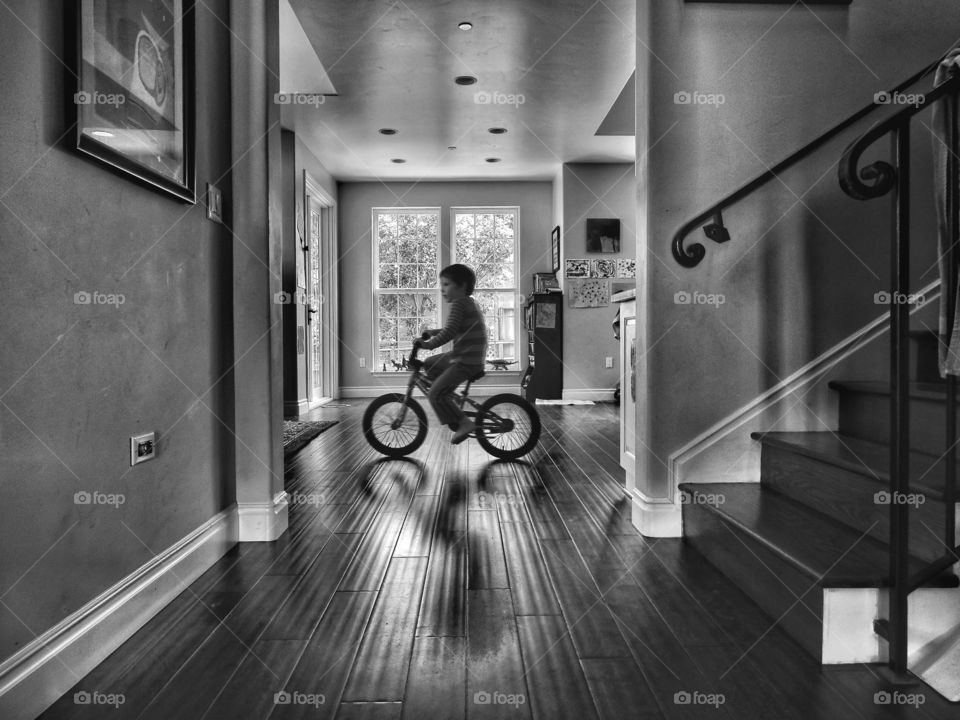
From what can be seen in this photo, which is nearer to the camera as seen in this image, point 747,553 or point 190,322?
point 747,553

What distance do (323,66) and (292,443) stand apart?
281 cm

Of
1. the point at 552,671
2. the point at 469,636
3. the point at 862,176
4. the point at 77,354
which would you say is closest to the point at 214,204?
the point at 77,354

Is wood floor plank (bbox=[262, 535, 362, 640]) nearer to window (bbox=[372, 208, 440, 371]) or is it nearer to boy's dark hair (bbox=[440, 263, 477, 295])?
boy's dark hair (bbox=[440, 263, 477, 295])

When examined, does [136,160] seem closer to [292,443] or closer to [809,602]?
[809,602]

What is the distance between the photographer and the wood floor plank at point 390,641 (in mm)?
1247

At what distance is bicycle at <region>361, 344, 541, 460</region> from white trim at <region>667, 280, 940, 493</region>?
1444mm

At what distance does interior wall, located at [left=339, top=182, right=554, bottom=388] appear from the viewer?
7.79 m

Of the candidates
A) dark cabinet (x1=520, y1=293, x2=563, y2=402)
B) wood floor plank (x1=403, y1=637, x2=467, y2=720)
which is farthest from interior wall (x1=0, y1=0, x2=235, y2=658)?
dark cabinet (x1=520, y1=293, x2=563, y2=402)

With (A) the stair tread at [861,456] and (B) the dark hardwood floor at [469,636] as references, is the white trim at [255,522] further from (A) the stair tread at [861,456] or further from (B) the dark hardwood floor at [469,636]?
(A) the stair tread at [861,456]

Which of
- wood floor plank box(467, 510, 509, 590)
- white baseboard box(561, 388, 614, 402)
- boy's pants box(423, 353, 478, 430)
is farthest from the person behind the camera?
white baseboard box(561, 388, 614, 402)

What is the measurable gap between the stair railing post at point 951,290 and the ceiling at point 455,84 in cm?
278

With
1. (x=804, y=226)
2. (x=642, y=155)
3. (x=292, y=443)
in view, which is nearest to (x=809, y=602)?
(x=804, y=226)

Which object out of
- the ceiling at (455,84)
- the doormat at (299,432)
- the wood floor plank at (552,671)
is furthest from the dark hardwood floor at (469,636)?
the ceiling at (455,84)

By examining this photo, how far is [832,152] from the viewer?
2.26m
